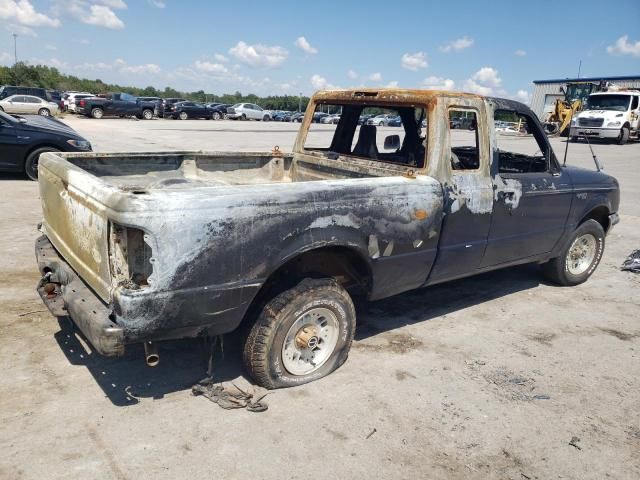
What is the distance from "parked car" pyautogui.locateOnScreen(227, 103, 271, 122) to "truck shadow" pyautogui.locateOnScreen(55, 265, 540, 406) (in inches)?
1568

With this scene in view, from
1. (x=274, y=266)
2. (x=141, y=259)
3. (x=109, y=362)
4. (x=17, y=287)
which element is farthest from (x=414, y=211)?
(x=17, y=287)

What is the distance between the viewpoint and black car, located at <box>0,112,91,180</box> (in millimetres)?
9273

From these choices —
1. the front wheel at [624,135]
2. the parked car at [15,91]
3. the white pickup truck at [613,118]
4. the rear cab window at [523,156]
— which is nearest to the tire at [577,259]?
the rear cab window at [523,156]

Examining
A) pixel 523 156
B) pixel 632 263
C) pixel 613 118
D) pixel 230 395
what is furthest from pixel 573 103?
pixel 230 395

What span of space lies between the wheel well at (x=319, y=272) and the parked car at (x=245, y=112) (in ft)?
134

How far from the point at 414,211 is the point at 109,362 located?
7.75ft

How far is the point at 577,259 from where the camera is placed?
5.79 meters

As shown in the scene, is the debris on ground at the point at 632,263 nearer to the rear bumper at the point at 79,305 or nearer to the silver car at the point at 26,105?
the rear bumper at the point at 79,305

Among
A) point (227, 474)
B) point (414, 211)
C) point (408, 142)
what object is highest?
point (408, 142)

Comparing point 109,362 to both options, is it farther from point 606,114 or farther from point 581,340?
point 606,114

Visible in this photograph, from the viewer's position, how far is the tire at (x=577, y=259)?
5.49 metres

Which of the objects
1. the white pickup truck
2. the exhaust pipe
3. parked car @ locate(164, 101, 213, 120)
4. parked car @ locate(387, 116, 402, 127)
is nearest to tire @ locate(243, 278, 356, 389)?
the exhaust pipe

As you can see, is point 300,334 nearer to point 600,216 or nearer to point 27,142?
point 600,216

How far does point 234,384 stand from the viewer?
3422 millimetres
